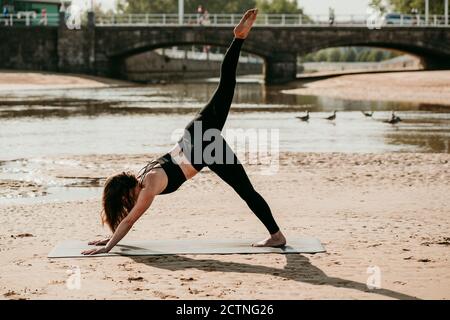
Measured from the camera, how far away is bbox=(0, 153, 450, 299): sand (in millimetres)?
5605

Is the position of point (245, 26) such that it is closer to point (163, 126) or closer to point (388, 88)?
point (163, 126)

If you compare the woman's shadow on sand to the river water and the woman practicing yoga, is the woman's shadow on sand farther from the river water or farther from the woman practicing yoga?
the river water

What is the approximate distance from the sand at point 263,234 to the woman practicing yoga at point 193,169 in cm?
42

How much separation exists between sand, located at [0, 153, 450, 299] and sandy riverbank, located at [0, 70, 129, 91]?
39201 mm

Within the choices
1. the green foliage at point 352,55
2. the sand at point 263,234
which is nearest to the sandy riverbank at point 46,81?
the sand at point 263,234

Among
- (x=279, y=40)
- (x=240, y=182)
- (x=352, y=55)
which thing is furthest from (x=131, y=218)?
(x=352, y=55)

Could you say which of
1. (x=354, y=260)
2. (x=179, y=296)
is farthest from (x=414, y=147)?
(x=179, y=296)

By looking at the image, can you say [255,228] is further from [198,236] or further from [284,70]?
[284,70]

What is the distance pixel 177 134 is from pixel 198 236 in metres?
13.7

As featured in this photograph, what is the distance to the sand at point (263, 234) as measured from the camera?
561 centimetres

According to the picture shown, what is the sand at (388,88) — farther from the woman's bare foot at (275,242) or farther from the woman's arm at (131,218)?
the woman's arm at (131,218)

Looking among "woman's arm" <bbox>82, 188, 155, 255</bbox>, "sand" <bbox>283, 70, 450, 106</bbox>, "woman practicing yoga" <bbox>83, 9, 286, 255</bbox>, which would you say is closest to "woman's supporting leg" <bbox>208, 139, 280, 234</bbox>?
"woman practicing yoga" <bbox>83, 9, 286, 255</bbox>

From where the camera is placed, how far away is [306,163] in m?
14.5
